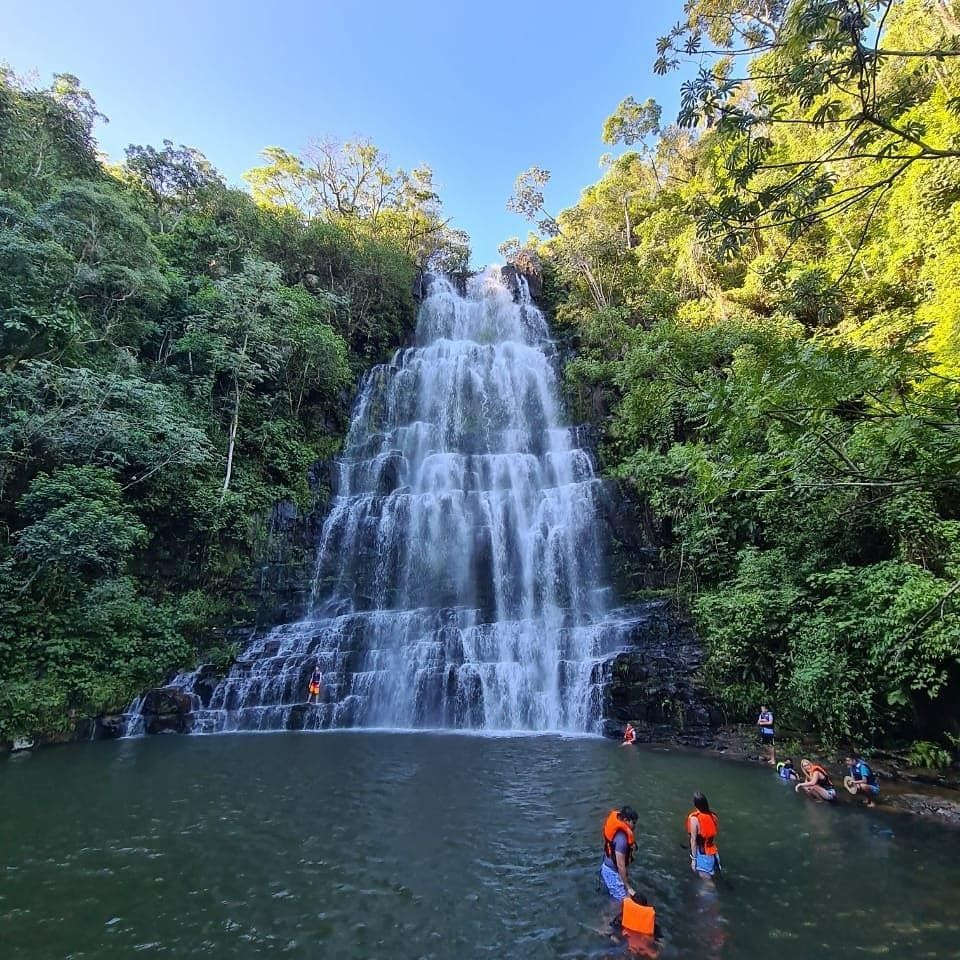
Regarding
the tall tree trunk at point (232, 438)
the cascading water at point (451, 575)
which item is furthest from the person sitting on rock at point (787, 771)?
the tall tree trunk at point (232, 438)

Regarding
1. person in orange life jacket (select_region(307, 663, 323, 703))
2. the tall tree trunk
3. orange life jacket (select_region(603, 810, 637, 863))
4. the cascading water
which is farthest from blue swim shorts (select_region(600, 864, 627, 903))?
the tall tree trunk

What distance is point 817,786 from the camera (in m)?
7.85

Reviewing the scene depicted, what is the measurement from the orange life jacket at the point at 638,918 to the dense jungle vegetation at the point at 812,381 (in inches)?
141

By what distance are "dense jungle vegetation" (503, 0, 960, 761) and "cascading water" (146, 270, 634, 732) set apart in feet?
9.08

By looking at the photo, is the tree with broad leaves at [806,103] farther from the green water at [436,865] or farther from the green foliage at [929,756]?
the green foliage at [929,756]

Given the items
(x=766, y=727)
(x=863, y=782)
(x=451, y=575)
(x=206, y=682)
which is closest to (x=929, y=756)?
(x=863, y=782)

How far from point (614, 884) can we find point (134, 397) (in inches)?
676

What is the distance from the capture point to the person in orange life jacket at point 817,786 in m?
7.73

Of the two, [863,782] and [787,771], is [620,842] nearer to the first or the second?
[863,782]

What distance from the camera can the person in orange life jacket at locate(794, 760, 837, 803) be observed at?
7730 mm

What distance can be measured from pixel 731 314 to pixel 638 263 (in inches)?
315

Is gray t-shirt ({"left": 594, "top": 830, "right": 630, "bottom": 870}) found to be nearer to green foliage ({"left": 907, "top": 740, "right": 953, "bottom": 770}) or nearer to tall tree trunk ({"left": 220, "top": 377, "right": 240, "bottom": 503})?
green foliage ({"left": 907, "top": 740, "right": 953, "bottom": 770})

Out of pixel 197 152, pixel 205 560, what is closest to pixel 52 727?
pixel 205 560

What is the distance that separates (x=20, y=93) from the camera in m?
19.5
